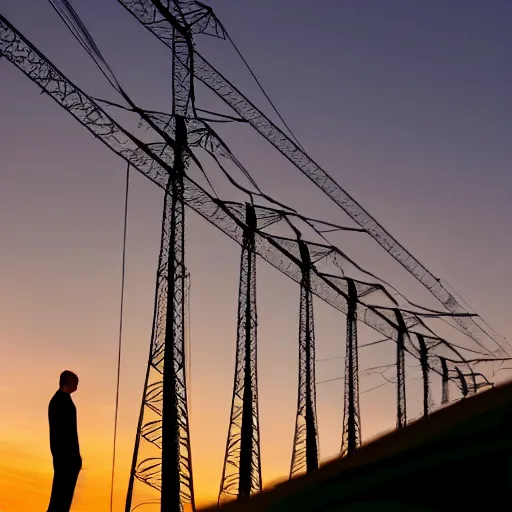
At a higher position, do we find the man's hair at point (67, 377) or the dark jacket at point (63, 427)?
the man's hair at point (67, 377)

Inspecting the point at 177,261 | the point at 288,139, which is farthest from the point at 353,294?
the point at 177,261

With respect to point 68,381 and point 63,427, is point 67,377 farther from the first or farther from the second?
point 63,427

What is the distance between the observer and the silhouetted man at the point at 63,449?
23.5ft

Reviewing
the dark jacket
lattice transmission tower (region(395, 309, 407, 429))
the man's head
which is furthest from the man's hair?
lattice transmission tower (region(395, 309, 407, 429))

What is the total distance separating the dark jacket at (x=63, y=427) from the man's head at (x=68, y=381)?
142 millimetres

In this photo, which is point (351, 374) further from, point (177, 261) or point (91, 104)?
point (91, 104)

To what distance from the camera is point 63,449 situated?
Answer: 284 inches

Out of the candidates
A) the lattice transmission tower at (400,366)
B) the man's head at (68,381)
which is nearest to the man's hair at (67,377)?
the man's head at (68,381)

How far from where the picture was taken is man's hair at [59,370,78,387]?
695cm

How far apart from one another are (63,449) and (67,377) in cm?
75

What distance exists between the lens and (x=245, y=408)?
24.1 meters

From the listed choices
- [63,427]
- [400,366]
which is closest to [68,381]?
[63,427]

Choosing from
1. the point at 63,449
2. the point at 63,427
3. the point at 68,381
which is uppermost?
the point at 68,381

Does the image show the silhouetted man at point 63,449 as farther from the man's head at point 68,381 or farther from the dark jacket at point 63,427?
the man's head at point 68,381
